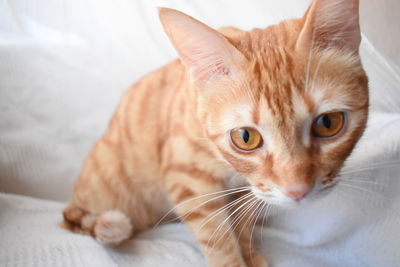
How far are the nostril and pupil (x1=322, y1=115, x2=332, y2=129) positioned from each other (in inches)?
4.9

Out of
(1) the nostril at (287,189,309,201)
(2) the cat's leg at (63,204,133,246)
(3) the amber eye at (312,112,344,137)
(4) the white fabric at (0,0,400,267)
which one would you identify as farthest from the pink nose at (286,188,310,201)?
(2) the cat's leg at (63,204,133,246)

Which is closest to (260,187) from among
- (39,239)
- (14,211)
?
(39,239)

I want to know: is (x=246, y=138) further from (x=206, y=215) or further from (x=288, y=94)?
(x=206, y=215)

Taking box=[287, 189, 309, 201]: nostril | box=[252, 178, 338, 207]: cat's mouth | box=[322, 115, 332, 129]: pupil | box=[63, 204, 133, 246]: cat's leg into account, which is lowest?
box=[63, 204, 133, 246]: cat's leg

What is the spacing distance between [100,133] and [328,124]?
923mm

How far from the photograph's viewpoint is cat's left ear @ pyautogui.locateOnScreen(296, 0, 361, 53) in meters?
0.68

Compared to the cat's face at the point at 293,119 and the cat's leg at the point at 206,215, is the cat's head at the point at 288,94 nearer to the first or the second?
the cat's face at the point at 293,119

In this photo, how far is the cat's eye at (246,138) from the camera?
75 cm

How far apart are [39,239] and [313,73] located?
735 mm

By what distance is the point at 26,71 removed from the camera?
136 centimetres

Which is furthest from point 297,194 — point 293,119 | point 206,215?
point 206,215

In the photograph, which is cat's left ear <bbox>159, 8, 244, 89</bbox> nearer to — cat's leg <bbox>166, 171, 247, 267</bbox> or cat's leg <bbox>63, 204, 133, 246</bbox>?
cat's leg <bbox>166, 171, 247, 267</bbox>

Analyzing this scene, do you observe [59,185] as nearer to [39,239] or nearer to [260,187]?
[39,239]

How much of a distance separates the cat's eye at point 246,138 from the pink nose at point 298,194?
Result: 11 centimetres
